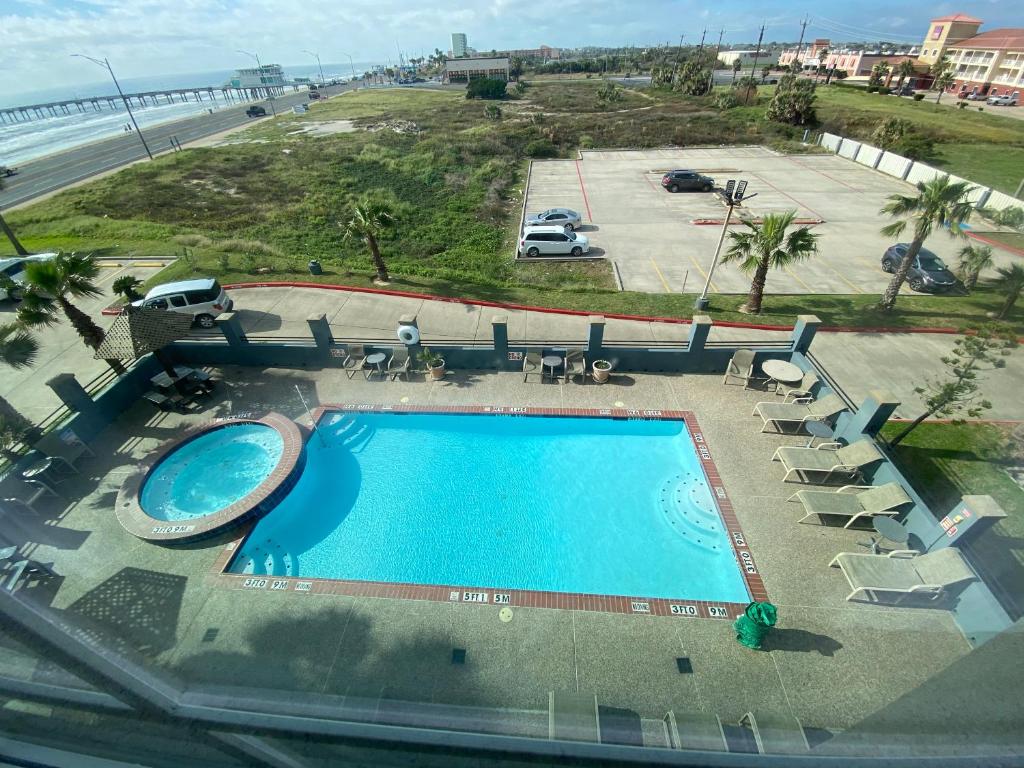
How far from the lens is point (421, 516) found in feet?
37.8

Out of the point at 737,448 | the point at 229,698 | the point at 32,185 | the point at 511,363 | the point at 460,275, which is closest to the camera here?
the point at 229,698

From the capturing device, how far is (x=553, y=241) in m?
26.0

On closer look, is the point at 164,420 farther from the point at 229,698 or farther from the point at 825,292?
the point at 825,292

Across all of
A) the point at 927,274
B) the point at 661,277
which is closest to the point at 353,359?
the point at 661,277

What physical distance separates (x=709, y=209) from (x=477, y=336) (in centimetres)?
2442

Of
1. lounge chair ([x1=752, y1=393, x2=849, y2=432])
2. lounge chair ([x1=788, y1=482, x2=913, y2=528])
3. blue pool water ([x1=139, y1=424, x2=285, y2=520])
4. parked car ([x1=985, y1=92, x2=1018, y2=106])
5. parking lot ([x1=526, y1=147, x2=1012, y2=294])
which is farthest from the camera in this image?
parked car ([x1=985, y1=92, x2=1018, y2=106])

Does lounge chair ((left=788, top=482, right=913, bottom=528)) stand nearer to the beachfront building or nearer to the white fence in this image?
the white fence

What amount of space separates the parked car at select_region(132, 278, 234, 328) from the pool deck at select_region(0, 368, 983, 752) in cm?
1031

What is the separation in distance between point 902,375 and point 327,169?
50.5 metres

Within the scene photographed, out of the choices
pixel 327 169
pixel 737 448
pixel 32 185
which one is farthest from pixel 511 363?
pixel 32 185

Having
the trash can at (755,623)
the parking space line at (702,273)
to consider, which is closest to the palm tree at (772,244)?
the parking space line at (702,273)

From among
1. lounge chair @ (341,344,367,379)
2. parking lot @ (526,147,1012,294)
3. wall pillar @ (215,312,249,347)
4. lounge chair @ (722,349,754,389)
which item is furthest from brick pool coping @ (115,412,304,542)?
parking lot @ (526,147,1012,294)

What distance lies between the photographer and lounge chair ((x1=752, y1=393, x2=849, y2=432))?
1284 centimetres

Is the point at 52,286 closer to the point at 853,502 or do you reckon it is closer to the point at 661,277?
the point at 853,502
